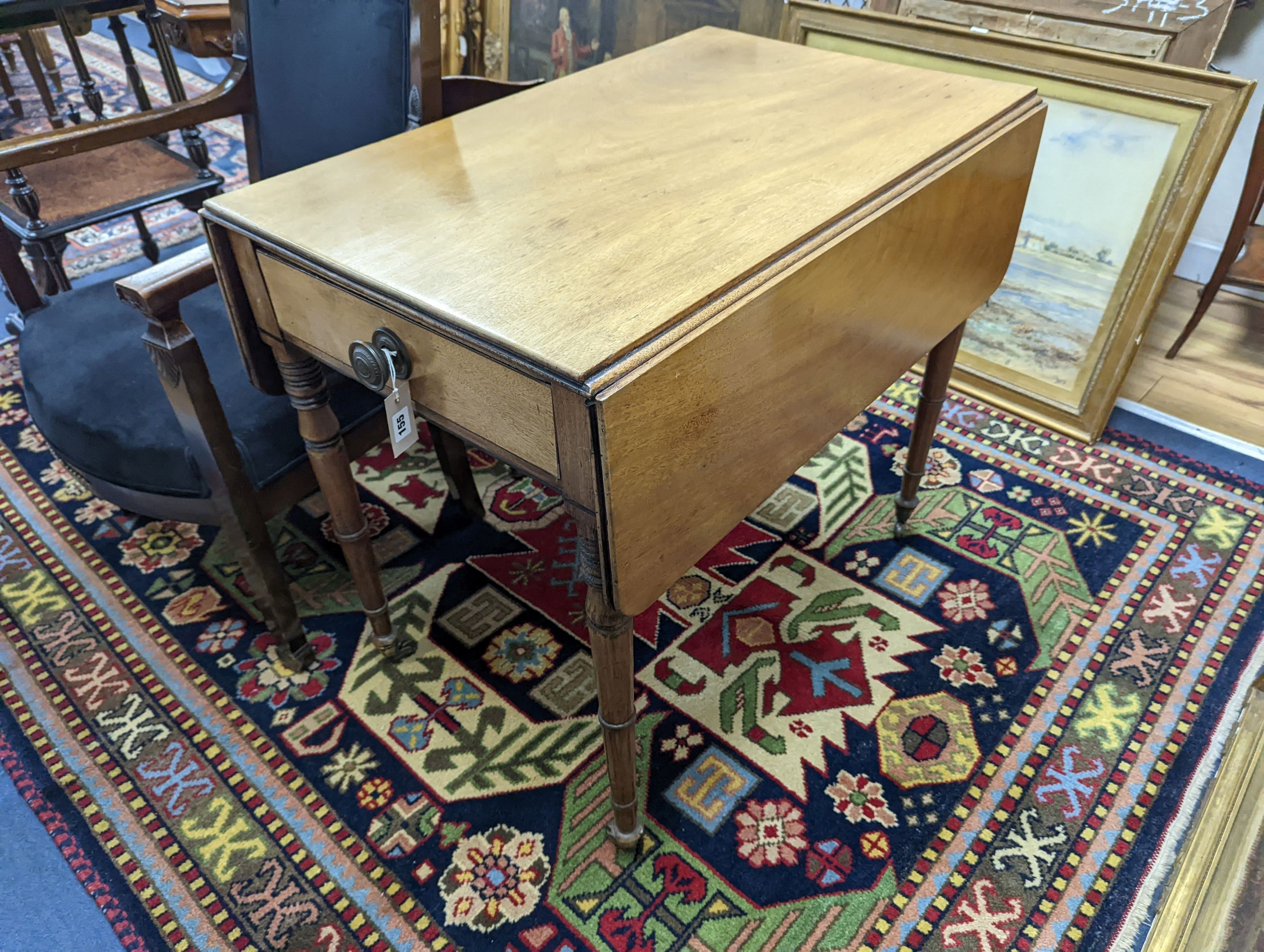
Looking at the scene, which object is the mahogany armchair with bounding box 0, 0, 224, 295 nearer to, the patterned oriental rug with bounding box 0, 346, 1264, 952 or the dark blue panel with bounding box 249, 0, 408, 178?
the dark blue panel with bounding box 249, 0, 408, 178

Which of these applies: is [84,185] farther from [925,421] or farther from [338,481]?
[925,421]

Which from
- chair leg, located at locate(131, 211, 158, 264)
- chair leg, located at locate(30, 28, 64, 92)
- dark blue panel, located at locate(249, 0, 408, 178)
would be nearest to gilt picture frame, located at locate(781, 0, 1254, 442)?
dark blue panel, located at locate(249, 0, 408, 178)

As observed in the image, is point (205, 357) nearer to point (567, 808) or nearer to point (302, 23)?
point (302, 23)

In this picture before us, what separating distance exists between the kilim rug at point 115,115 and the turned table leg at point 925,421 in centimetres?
176

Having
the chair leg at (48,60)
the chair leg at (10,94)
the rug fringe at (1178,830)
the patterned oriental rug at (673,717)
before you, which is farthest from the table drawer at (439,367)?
the chair leg at (48,60)

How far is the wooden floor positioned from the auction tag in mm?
1806

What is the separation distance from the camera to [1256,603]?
1.54 meters

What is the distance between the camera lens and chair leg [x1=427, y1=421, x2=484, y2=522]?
1625 millimetres

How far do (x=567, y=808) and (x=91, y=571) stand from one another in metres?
1.07

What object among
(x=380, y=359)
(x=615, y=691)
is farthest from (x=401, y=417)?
(x=615, y=691)

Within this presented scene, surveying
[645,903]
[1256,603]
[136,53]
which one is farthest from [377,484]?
[136,53]

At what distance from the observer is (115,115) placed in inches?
112

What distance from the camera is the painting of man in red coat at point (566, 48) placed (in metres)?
2.40

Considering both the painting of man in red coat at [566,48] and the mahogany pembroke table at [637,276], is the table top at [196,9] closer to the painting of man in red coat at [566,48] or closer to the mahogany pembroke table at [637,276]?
the painting of man in red coat at [566,48]
